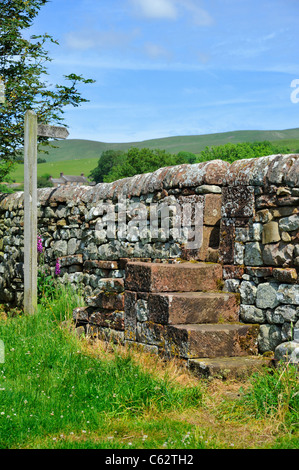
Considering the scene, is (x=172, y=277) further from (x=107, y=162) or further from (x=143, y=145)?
(x=143, y=145)

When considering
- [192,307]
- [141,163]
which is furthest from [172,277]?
[141,163]

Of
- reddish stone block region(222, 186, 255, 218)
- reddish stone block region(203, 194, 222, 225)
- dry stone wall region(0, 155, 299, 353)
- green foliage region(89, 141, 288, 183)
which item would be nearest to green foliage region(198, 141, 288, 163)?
green foliage region(89, 141, 288, 183)

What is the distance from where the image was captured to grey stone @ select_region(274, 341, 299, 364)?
4.67 metres

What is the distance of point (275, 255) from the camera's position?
524 cm

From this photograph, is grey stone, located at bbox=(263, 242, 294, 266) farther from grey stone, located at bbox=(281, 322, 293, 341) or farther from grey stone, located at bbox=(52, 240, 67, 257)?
grey stone, located at bbox=(52, 240, 67, 257)

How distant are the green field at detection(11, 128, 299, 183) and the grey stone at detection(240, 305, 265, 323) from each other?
8389cm

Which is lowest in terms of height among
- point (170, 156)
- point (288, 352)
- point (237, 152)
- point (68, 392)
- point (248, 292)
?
point (68, 392)

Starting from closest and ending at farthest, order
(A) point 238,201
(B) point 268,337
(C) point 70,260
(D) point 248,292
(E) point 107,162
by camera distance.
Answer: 1. (B) point 268,337
2. (D) point 248,292
3. (A) point 238,201
4. (C) point 70,260
5. (E) point 107,162

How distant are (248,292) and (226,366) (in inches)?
37.5

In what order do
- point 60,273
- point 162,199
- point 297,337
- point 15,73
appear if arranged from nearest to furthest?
point 297,337, point 162,199, point 60,273, point 15,73

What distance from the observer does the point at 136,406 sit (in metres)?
4.20

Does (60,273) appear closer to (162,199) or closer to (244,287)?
(162,199)
